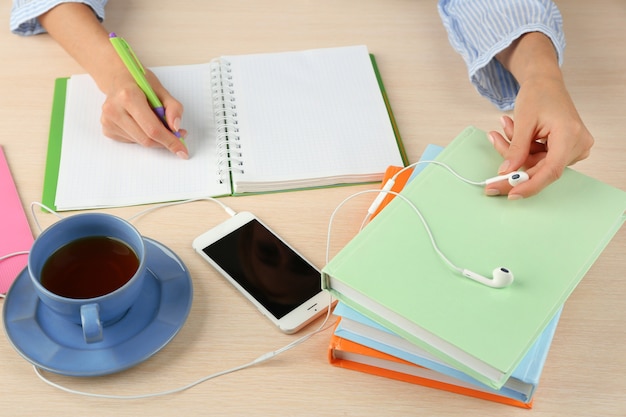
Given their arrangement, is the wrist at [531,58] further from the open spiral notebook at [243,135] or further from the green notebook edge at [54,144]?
the green notebook edge at [54,144]

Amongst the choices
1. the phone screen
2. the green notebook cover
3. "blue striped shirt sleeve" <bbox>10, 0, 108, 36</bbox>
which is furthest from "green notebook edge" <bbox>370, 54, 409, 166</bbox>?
"blue striped shirt sleeve" <bbox>10, 0, 108, 36</bbox>

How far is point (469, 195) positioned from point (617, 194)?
0.60 ft

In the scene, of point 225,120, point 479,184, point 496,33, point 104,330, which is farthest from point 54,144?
point 496,33

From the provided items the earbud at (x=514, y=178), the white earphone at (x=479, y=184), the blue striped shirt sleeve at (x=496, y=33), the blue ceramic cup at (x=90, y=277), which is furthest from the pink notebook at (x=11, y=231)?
the blue striped shirt sleeve at (x=496, y=33)

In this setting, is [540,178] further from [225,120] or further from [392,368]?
[225,120]

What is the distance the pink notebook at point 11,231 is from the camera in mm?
784

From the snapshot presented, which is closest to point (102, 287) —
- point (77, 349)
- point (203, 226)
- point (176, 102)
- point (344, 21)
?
point (77, 349)

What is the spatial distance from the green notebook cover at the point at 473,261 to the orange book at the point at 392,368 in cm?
5

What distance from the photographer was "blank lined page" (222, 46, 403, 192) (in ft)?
3.03

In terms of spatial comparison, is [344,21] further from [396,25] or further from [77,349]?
[77,349]

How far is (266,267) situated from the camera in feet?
2.64

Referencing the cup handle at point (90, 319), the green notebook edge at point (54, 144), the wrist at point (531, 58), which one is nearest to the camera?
the cup handle at point (90, 319)

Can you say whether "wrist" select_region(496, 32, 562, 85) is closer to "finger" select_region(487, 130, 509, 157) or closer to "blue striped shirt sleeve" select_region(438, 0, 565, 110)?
"blue striped shirt sleeve" select_region(438, 0, 565, 110)

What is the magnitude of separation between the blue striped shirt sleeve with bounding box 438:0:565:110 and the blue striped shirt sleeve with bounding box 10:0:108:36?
0.62 m
